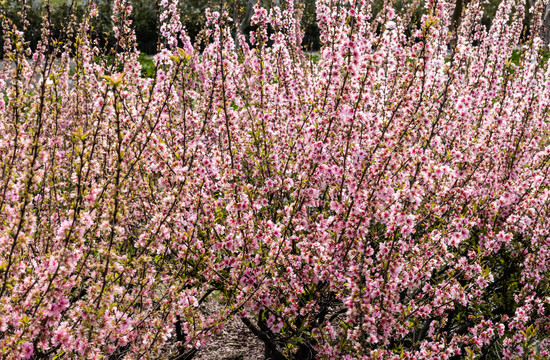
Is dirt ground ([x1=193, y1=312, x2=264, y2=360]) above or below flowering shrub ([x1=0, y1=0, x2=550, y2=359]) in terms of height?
below

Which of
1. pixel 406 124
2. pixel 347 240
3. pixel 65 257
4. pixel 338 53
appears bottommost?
pixel 347 240

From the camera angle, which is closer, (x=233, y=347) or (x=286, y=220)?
(x=286, y=220)

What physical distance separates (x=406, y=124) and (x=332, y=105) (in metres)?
0.49

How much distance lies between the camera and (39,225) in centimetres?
324

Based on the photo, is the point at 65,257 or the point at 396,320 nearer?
the point at 65,257

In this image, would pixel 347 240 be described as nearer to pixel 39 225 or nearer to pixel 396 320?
pixel 396 320

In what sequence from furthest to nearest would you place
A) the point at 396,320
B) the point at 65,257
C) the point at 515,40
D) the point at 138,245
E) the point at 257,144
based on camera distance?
the point at 515,40
the point at 257,144
the point at 396,320
the point at 138,245
the point at 65,257

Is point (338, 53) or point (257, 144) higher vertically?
point (338, 53)

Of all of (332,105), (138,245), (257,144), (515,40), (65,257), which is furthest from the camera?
(515,40)

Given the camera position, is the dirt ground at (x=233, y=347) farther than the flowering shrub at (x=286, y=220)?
Yes

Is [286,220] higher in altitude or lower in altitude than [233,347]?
higher

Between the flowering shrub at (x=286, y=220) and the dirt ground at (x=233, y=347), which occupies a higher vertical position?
the flowering shrub at (x=286, y=220)

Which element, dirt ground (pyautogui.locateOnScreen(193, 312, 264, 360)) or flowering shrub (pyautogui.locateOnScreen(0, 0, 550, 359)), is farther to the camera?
dirt ground (pyautogui.locateOnScreen(193, 312, 264, 360))

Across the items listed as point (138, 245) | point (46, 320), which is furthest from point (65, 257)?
point (138, 245)
